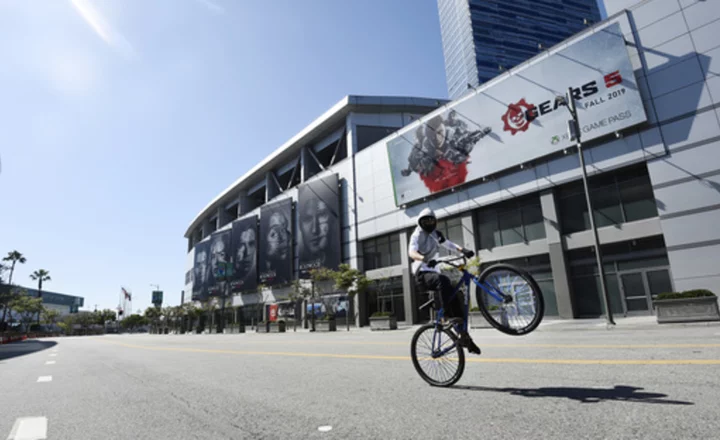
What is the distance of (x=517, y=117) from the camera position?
25.9 meters

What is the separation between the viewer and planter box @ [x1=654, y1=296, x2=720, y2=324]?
13450 mm

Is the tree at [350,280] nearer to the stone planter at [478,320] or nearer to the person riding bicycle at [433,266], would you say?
the stone planter at [478,320]

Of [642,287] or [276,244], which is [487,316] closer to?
[642,287]

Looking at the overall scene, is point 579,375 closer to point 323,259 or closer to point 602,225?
point 602,225

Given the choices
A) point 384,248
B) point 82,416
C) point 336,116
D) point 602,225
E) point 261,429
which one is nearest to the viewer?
point 261,429

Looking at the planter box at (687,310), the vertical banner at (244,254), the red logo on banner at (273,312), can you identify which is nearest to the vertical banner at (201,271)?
the vertical banner at (244,254)

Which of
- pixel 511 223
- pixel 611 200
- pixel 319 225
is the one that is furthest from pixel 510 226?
pixel 319 225

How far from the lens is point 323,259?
40.7 m

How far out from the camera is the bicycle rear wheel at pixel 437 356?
4645 millimetres

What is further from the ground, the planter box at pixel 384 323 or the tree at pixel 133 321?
the tree at pixel 133 321

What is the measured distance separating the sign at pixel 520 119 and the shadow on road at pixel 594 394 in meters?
16.6

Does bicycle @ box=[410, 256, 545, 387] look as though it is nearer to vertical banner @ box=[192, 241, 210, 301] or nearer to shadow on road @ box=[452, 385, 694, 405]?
shadow on road @ box=[452, 385, 694, 405]

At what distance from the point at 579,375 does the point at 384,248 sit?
103ft

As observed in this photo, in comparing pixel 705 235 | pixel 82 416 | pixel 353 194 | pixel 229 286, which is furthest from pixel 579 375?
pixel 229 286
